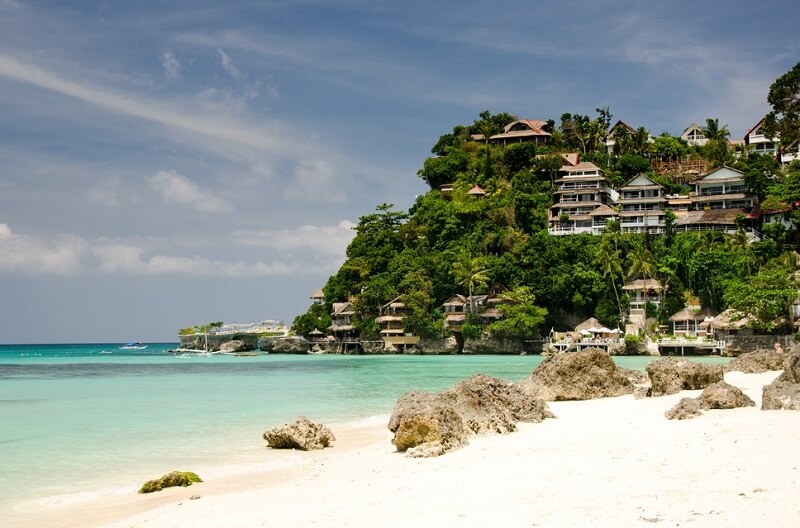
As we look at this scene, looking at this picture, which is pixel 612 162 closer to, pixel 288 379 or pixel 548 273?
pixel 548 273

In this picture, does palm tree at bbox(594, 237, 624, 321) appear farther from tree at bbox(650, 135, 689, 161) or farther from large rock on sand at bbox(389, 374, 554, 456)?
large rock on sand at bbox(389, 374, 554, 456)

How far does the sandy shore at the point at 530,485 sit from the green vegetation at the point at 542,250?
45289 mm

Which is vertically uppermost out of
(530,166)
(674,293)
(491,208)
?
(530,166)

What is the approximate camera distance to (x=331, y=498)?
8289 millimetres

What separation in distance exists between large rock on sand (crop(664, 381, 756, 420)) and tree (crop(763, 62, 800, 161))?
115 feet

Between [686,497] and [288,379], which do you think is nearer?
[686,497]

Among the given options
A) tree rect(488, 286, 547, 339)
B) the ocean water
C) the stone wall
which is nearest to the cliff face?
tree rect(488, 286, 547, 339)

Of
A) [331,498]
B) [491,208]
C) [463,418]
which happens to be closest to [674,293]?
[491,208]

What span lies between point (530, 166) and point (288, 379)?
55.6 meters

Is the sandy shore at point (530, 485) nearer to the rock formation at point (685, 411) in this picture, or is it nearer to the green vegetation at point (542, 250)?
the rock formation at point (685, 411)

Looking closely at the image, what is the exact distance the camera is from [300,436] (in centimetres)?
1329

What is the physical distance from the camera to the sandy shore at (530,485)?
255 inches

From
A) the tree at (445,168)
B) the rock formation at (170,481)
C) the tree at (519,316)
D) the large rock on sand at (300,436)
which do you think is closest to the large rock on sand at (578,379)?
the large rock on sand at (300,436)

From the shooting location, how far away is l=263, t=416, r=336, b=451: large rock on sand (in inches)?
523
